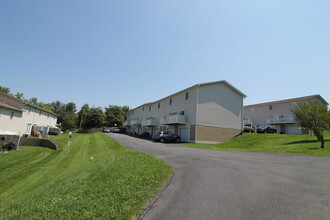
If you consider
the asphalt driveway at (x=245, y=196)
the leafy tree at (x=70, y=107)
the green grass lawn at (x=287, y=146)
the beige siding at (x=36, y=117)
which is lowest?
the asphalt driveway at (x=245, y=196)

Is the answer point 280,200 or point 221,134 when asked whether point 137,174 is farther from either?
point 221,134

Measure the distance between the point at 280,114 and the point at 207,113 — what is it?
656 inches

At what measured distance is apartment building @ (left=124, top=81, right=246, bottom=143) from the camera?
2348 centimetres

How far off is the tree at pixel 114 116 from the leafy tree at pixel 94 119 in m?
3.52

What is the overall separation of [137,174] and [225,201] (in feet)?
10.5

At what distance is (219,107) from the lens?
25391 millimetres

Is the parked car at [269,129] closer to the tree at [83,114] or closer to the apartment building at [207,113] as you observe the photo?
the apartment building at [207,113]

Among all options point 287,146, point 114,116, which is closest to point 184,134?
point 287,146

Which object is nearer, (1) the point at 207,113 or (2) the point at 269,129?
(1) the point at 207,113

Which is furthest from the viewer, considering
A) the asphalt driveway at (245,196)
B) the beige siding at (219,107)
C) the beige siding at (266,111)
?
the beige siding at (266,111)

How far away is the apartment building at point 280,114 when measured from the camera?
28.0 meters

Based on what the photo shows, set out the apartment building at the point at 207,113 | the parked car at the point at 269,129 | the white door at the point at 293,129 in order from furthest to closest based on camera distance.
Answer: the parked car at the point at 269,129
the white door at the point at 293,129
the apartment building at the point at 207,113

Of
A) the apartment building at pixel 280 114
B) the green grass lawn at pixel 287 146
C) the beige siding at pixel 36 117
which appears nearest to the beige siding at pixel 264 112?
the apartment building at pixel 280 114

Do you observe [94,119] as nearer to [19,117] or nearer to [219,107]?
[19,117]
